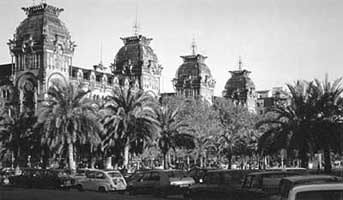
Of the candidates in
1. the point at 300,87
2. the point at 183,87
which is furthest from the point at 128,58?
the point at 300,87

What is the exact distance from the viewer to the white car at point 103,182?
3544 centimetres

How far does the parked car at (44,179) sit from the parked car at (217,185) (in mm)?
14831

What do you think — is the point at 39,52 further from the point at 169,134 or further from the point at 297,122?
the point at 297,122

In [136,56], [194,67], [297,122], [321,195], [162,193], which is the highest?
[136,56]

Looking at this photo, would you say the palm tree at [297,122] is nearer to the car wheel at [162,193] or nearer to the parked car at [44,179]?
the car wheel at [162,193]

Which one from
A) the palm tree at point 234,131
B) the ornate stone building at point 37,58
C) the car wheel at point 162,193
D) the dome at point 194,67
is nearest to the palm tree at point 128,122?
the car wheel at point 162,193

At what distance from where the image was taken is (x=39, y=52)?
3467 inches

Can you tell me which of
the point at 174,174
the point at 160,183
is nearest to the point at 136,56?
the point at 174,174

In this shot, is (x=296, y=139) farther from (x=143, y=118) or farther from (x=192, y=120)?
(x=192, y=120)

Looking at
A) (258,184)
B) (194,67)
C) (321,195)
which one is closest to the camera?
(321,195)

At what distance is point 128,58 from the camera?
392ft

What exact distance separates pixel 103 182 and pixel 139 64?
8233 centimetres

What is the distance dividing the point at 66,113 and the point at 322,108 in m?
22.2

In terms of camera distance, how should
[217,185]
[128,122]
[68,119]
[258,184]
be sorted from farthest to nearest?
[128,122] < [68,119] < [217,185] < [258,184]
